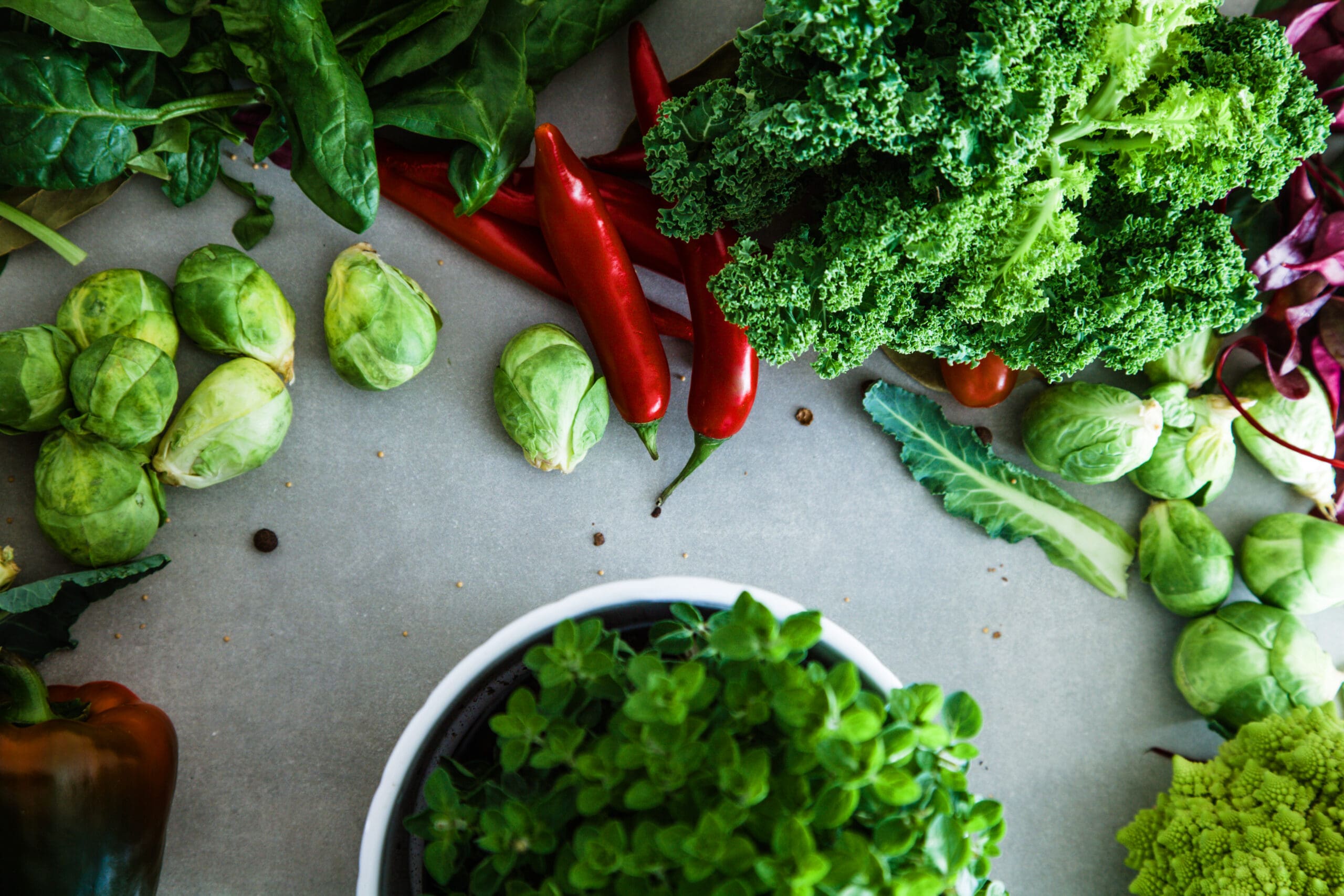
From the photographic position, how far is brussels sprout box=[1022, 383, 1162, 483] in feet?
3.86

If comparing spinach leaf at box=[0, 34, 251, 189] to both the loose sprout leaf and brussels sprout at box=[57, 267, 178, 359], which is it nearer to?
brussels sprout at box=[57, 267, 178, 359]

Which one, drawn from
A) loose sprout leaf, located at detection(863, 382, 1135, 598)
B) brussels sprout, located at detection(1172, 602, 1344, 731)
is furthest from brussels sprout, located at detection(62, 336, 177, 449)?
brussels sprout, located at detection(1172, 602, 1344, 731)

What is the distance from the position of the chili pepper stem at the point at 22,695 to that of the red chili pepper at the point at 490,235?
2.30 feet

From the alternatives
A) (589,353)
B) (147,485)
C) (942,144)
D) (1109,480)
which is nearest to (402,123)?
(589,353)

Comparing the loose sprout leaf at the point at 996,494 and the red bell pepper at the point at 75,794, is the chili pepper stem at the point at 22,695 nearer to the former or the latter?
the red bell pepper at the point at 75,794

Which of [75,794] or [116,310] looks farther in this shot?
[116,310]

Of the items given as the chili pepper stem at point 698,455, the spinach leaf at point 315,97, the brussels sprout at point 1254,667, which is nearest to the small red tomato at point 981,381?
the chili pepper stem at point 698,455

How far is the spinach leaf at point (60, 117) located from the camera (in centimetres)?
98

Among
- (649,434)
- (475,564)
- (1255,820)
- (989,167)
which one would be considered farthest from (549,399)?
(1255,820)

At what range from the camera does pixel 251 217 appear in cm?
113

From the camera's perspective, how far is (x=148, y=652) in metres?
1.09

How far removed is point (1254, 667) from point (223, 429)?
1.39 m

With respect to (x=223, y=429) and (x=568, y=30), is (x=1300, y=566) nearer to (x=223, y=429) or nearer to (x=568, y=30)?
(x=568, y=30)

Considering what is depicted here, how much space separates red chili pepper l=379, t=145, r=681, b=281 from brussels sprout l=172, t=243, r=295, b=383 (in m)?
0.23
